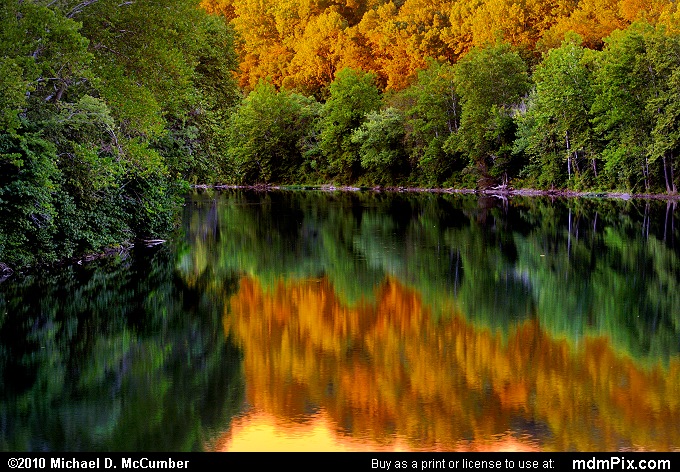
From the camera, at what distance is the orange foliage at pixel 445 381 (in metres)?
10.4

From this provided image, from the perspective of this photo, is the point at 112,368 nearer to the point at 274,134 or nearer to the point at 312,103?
the point at 274,134

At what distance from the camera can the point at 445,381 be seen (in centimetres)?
1252

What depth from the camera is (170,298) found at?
20297 millimetres

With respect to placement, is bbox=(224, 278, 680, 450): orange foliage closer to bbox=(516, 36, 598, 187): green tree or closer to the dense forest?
the dense forest

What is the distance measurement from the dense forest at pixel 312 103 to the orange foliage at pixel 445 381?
798 centimetres

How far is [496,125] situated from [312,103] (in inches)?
997

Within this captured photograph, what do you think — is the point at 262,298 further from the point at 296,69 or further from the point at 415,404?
the point at 296,69

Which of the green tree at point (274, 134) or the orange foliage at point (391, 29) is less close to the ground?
the orange foliage at point (391, 29)
